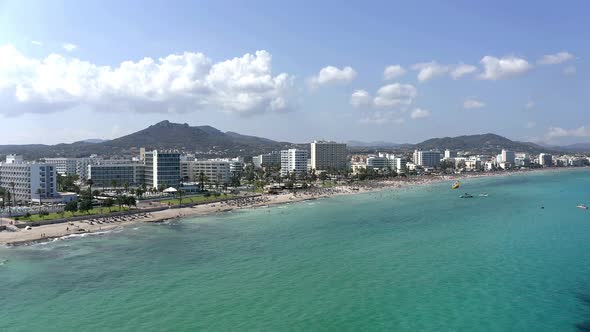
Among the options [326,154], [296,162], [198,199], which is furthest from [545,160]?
[198,199]

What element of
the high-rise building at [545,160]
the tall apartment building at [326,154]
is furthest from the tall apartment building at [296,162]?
the high-rise building at [545,160]

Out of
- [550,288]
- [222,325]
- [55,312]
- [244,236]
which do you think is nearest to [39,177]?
[244,236]

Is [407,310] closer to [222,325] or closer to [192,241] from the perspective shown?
[222,325]

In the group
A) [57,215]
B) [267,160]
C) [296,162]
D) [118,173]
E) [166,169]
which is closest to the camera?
[57,215]

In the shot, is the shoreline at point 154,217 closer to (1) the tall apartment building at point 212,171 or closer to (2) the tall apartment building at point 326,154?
(1) the tall apartment building at point 212,171

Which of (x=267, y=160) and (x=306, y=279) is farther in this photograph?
(x=267, y=160)

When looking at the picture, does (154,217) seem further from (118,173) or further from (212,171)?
(212,171)
